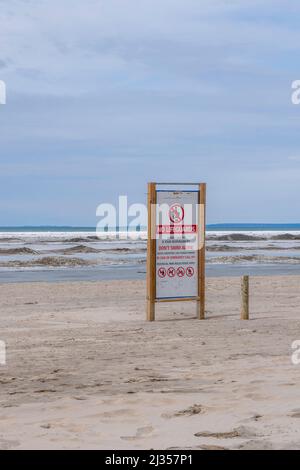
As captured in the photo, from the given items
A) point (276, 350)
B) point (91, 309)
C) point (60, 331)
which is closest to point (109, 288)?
point (91, 309)

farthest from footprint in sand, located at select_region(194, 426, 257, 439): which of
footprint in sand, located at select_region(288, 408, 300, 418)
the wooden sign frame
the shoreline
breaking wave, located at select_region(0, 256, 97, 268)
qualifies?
breaking wave, located at select_region(0, 256, 97, 268)

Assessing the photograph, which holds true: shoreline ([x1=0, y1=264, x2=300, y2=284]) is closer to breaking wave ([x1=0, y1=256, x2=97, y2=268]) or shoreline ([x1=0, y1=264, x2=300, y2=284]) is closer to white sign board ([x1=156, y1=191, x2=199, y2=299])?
breaking wave ([x1=0, y1=256, x2=97, y2=268])

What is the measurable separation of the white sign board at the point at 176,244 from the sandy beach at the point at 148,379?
0.70 meters

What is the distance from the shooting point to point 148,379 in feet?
29.9

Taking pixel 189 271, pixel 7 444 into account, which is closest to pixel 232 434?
pixel 7 444

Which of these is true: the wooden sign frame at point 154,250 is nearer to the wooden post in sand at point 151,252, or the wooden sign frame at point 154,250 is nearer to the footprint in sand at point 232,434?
the wooden post in sand at point 151,252

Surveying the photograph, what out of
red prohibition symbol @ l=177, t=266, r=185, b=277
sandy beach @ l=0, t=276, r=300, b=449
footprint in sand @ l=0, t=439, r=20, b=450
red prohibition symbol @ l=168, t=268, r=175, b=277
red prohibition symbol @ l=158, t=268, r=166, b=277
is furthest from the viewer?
red prohibition symbol @ l=177, t=266, r=185, b=277

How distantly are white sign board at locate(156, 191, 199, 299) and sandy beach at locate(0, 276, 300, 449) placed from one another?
70 cm

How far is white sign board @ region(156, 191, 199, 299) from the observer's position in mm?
14922

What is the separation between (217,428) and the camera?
6754 mm

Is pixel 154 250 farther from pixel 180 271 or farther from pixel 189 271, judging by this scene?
pixel 189 271

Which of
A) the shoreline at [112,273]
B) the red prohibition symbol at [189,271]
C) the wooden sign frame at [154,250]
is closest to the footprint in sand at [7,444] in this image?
the wooden sign frame at [154,250]

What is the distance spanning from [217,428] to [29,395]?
247 centimetres
